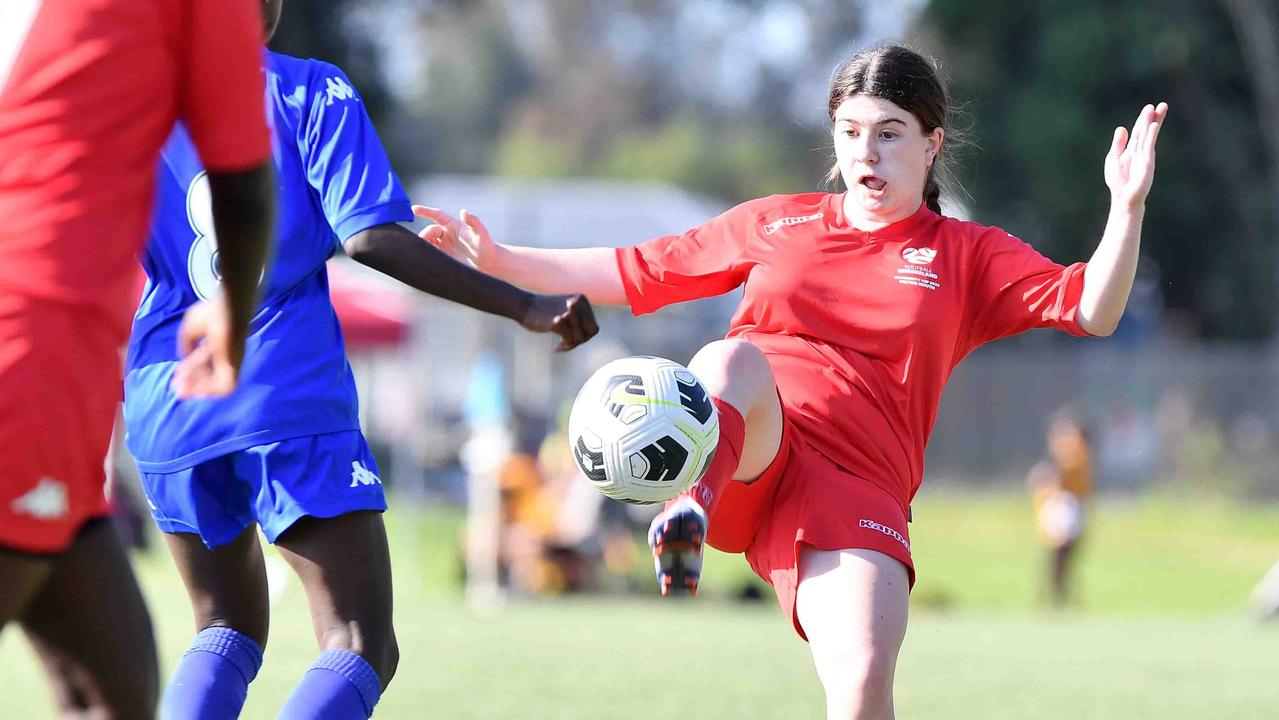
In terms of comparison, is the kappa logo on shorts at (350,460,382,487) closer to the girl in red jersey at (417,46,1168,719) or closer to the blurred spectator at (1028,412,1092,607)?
the girl in red jersey at (417,46,1168,719)

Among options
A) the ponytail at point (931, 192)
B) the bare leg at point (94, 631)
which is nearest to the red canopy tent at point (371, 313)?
the ponytail at point (931, 192)

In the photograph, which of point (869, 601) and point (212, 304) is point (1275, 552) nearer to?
point (869, 601)

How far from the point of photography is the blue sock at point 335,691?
3.63 metres

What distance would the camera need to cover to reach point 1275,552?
24250 mm

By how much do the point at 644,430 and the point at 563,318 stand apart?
90 cm

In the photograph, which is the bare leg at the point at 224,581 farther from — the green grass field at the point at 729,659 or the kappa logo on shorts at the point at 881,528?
the green grass field at the point at 729,659

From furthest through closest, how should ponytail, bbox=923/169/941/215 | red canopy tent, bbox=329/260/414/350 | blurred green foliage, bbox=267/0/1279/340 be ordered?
blurred green foliage, bbox=267/0/1279/340 → red canopy tent, bbox=329/260/414/350 → ponytail, bbox=923/169/941/215

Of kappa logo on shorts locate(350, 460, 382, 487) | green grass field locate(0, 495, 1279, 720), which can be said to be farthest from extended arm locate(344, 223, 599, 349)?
green grass field locate(0, 495, 1279, 720)

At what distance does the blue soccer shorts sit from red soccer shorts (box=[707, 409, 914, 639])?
3.48 ft

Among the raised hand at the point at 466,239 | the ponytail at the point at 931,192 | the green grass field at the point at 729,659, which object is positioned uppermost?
the ponytail at the point at 931,192

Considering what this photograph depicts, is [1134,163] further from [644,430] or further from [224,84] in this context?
[224,84]

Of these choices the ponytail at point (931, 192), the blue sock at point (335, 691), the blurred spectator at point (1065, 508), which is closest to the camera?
the blue sock at point (335, 691)

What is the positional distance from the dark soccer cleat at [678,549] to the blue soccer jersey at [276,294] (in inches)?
28.9

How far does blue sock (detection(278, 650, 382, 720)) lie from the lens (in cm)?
363
